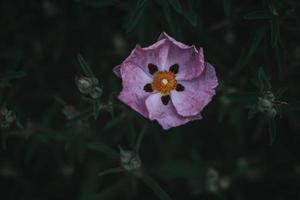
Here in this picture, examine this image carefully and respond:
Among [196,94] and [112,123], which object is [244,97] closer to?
[196,94]

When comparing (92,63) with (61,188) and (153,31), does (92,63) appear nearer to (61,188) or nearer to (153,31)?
(153,31)

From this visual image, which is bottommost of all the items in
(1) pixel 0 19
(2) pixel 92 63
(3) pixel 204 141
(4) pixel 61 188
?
(4) pixel 61 188

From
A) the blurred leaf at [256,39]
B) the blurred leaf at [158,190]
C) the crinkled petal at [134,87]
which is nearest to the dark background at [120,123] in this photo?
the blurred leaf at [158,190]

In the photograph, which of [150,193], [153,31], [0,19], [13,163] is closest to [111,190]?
Answer: [150,193]

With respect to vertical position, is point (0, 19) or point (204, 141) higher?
point (0, 19)

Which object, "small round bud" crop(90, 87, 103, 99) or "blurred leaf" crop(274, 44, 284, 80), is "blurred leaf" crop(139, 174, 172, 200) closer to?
"small round bud" crop(90, 87, 103, 99)

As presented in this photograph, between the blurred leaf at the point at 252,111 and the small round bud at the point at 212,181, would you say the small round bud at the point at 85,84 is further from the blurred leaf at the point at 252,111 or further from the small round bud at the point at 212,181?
the small round bud at the point at 212,181
